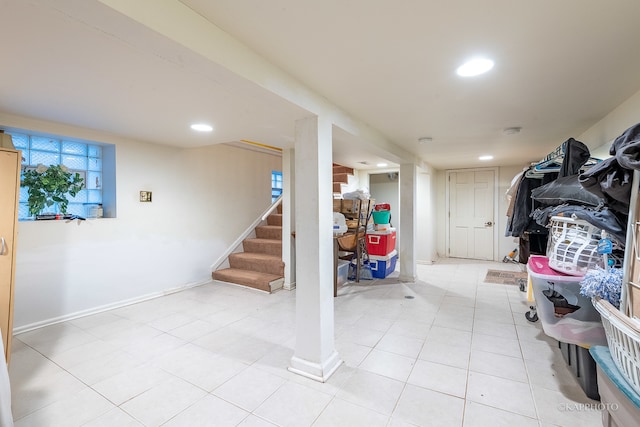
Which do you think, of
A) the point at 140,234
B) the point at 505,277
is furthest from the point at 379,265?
the point at 140,234

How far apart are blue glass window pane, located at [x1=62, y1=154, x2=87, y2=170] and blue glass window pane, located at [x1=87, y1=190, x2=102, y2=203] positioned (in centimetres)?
29

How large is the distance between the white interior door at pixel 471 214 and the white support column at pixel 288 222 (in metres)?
4.19

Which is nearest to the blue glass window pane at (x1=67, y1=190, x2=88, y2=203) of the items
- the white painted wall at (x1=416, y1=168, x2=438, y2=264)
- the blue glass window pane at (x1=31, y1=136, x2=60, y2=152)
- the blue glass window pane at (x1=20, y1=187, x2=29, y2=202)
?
the blue glass window pane at (x1=20, y1=187, x2=29, y2=202)

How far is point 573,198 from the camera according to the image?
187 cm

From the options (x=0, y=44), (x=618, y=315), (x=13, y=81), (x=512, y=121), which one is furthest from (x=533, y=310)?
(x=13, y=81)

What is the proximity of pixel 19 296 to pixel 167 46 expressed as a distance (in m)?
3.11

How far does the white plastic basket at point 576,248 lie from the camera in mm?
1712

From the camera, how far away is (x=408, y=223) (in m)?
4.63

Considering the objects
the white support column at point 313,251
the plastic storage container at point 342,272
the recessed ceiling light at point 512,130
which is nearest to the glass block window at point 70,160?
the white support column at point 313,251

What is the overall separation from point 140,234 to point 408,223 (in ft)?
12.5

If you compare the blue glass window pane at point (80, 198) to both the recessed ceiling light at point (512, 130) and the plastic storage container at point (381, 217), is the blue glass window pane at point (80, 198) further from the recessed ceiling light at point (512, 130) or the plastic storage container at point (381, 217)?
the recessed ceiling light at point (512, 130)

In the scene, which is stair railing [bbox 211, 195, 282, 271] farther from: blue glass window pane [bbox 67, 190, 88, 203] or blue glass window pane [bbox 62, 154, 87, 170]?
blue glass window pane [bbox 62, 154, 87, 170]

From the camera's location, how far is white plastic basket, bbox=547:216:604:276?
1712 mm

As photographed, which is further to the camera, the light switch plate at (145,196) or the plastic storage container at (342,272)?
the plastic storage container at (342,272)
